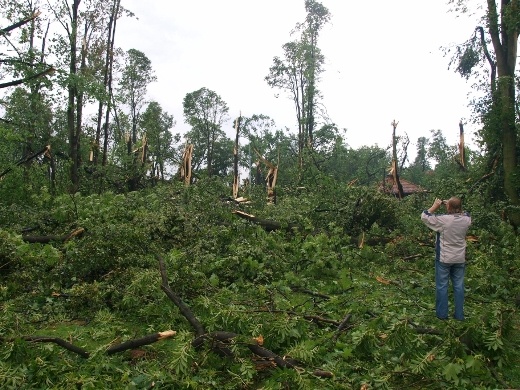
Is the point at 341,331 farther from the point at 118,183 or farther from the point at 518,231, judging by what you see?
the point at 118,183

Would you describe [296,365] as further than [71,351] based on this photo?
No

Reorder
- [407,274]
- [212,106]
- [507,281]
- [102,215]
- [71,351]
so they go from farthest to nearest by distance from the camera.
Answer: [212,106] → [102,215] → [407,274] → [507,281] → [71,351]

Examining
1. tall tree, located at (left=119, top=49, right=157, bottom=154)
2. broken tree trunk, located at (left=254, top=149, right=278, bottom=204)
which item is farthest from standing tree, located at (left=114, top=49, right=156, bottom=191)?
broken tree trunk, located at (left=254, top=149, right=278, bottom=204)

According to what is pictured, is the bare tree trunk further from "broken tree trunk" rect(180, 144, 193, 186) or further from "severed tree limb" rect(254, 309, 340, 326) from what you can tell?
"severed tree limb" rect(254, 309, 340, 326)

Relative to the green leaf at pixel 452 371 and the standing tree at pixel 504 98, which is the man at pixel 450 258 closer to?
the green leaf at pixel 452 371

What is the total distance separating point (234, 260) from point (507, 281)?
3.79 meters

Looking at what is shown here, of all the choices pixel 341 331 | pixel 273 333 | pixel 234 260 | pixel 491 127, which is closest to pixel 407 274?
pixel 234 260

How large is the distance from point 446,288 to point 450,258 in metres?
0.33

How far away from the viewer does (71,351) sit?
3771 millimetres

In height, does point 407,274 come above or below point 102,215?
below

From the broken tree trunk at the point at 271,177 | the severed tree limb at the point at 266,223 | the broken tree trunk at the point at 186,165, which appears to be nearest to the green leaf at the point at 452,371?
the severed tree limb at the point at 266,223

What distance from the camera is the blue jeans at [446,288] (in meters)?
4.96

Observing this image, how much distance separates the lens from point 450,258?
16.6 feet

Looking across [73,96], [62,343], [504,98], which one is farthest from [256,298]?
[73,96]
